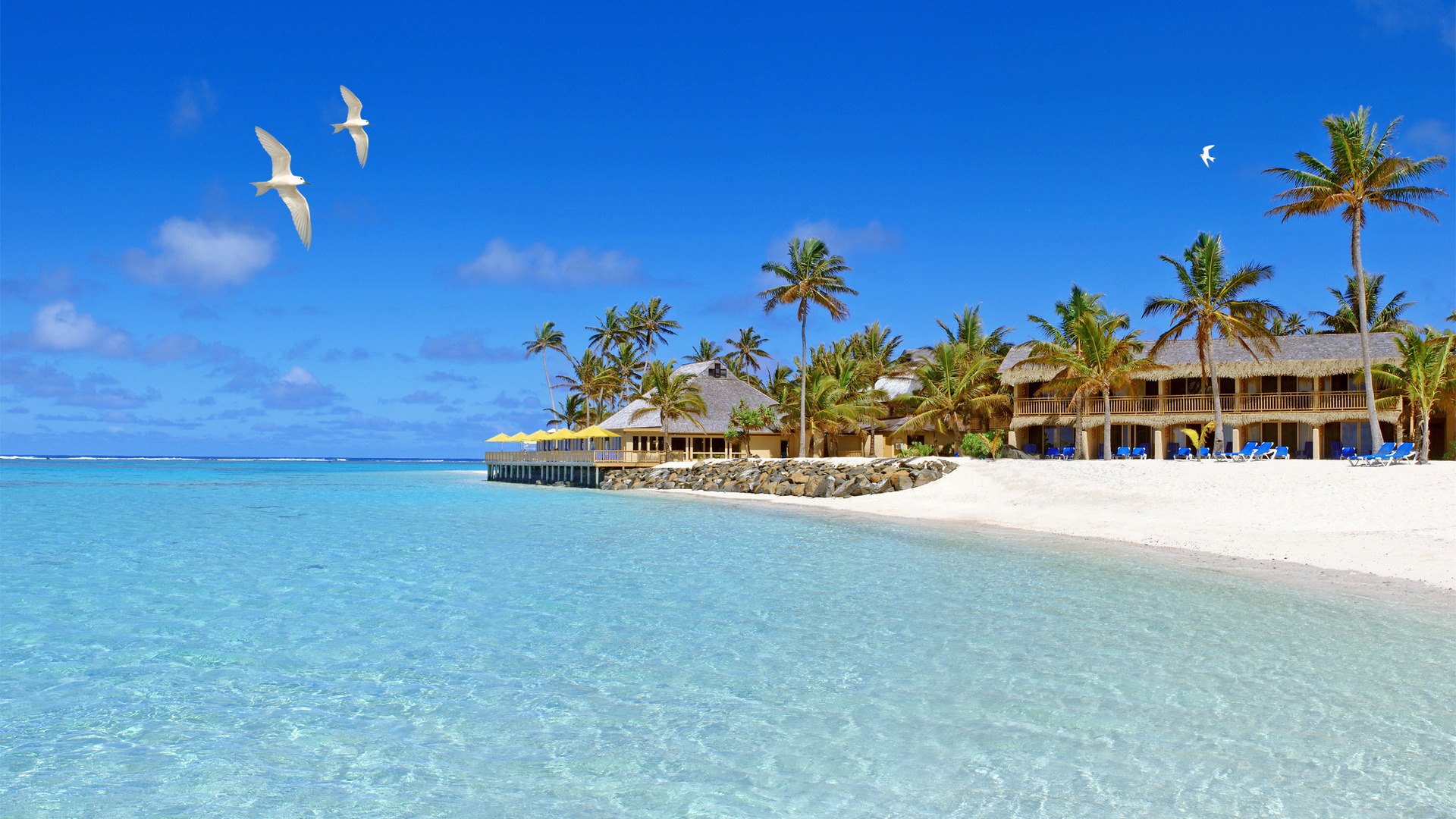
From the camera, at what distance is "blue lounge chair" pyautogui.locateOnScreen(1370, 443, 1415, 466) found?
73.1 ft

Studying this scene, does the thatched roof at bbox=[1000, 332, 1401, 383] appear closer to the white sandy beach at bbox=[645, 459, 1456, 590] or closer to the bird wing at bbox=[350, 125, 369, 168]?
the white sandy beach at bbox=[645, 459, 1456, 590]

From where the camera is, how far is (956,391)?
36562 mm

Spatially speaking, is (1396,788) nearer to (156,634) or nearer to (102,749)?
(102,749)

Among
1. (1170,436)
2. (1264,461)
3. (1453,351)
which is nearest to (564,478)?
(1170,436)

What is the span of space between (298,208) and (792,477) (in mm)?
25922

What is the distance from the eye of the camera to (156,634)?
898 cm

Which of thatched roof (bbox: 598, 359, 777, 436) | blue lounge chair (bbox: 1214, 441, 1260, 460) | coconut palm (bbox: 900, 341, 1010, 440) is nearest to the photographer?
blue lounge chair (bbox: 1214, 441, 1260, 460)

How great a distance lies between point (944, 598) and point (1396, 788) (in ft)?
20.3

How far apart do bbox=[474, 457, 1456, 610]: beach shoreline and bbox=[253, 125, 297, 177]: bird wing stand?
1481 cm

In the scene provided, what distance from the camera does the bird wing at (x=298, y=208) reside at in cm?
1156

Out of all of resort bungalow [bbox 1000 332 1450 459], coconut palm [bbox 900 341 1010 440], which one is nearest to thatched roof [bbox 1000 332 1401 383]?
resort bungalow [bbox 1000 332 1450 459]

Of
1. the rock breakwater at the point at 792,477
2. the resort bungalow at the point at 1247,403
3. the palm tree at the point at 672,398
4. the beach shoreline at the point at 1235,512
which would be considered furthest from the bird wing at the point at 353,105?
the palm tree at the point at 672,398

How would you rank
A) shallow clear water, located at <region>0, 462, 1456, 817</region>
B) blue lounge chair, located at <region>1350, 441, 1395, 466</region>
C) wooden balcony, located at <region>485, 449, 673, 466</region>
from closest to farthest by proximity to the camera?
shallow clear water, located at <region>0, 462, 1456, 817</region> < blue lounge chair, located at <region>1350, 441, 1395, 466</region> < wooden balcony, located at <region>485, 449, 673, 466</region>

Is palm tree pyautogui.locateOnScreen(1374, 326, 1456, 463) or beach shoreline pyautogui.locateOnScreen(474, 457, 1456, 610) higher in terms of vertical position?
palm tree pyautogui.locateOnScreen(1374, 326, 1456, 463)
